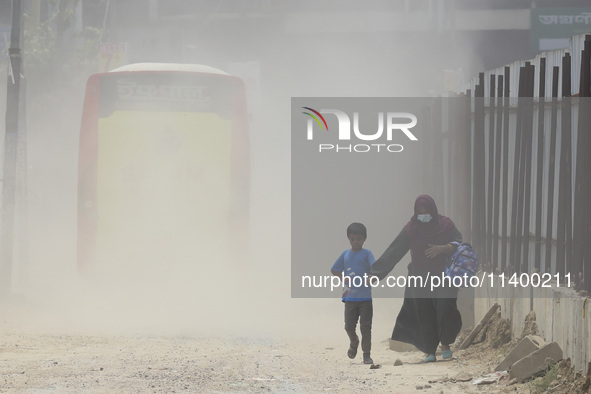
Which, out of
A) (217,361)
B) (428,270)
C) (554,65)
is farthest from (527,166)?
(217,361)

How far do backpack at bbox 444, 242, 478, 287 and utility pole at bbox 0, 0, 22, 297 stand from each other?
849 centimetres

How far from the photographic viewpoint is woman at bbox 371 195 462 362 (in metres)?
10.2

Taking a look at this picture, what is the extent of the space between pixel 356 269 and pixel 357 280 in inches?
4.5

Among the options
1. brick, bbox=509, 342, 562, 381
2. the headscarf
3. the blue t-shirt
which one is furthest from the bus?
brick, bbox=509, 342, 562, 381

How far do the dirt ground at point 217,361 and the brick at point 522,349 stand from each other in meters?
0.23

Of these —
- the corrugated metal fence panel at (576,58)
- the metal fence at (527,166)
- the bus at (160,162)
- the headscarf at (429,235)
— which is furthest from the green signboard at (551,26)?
the corrugated metal fence panel at (576,58)

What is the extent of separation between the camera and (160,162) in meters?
15.8

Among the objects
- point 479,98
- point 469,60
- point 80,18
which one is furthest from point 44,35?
point 479,98

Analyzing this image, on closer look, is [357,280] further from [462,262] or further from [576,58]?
[576,58]

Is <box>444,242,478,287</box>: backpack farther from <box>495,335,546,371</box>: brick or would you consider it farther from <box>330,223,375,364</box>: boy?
<box>495,335,546,371</box>: brick

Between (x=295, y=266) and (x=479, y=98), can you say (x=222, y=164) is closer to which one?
(x=295, y=266)

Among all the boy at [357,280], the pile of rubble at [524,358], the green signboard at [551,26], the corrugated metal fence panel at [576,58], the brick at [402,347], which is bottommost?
the brick at [402,347]

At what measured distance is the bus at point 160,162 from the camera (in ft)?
51.5

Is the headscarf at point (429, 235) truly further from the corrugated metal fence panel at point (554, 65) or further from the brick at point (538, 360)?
the brick at point (538, 360)
